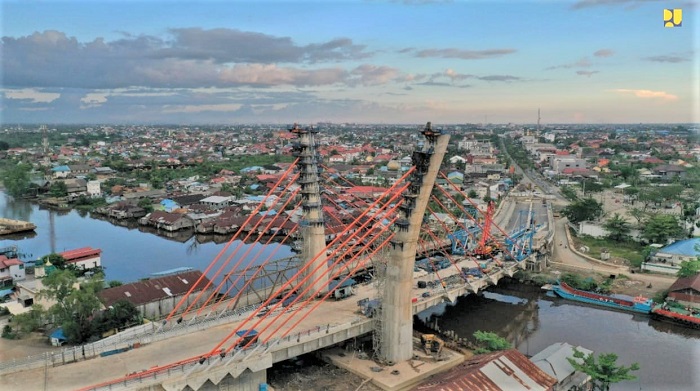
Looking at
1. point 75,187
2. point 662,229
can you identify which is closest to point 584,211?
point 662,229

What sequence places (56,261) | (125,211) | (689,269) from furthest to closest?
(125,211), (56,261), (689,269)

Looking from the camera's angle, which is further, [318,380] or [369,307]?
[369,307]

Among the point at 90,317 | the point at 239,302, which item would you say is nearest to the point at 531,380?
the point at 239,302

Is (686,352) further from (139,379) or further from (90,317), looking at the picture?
(90,317)

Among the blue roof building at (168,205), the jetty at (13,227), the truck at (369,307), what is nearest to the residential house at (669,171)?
the blue roof building at (168,205)

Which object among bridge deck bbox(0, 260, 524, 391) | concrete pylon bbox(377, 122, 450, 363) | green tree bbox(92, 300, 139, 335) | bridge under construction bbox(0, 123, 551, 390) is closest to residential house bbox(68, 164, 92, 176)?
bridge under construction bbox(0, 123, 551, 390)

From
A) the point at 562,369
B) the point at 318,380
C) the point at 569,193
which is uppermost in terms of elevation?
the point at 569,193

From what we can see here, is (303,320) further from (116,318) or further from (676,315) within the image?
(676,315)

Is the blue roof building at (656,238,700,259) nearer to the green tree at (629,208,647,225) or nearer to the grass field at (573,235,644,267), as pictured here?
the grass field at (573,235,644,267)
